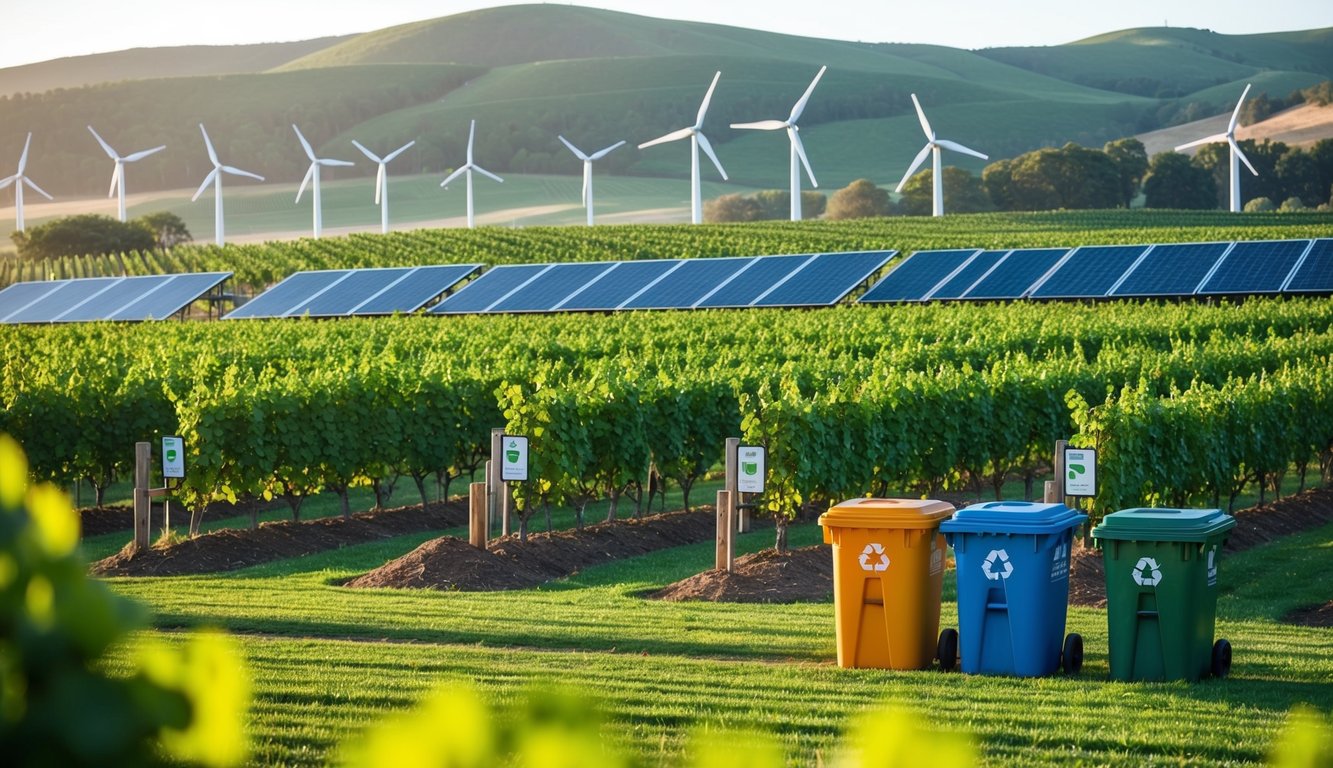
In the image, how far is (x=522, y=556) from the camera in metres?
16.4

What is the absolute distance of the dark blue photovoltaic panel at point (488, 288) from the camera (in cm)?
4828

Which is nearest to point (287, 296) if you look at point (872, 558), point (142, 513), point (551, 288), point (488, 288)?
Answer: point (488, 288)

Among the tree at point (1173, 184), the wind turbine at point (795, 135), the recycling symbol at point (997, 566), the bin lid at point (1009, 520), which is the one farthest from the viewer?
the tree at point (1173, 184)

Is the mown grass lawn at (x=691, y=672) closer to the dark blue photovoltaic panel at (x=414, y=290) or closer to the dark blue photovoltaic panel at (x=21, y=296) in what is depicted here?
the dark blue photovoltaic panel at (x=414, y=290)

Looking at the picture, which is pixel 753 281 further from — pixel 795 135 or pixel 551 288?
pixel 795 135

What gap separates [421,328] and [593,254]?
40.5m

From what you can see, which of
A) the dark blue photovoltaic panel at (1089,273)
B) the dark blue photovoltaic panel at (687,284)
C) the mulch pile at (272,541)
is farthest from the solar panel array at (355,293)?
the mulch pile at (272,541)

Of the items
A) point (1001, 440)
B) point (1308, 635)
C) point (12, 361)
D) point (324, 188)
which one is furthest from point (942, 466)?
point (324, 188)

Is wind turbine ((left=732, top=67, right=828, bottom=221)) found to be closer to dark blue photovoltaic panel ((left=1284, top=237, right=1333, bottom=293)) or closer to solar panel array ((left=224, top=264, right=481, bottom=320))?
solar panel array ((left=224, top=264, right=481, bottom=320))

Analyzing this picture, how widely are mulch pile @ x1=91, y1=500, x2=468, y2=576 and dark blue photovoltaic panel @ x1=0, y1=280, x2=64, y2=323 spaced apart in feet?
137

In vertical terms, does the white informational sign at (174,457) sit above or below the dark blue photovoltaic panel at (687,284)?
below

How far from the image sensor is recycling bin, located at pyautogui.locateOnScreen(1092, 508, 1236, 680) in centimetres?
959

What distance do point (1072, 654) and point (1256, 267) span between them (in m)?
35.4

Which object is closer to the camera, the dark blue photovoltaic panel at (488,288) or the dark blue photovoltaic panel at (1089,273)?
the dark blue photovoltaic panel at (1089,273)
